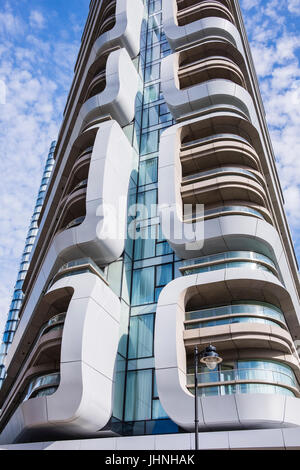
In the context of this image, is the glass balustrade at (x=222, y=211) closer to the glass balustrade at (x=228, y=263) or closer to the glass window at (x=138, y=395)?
the glass balustrade at (x=228, y=263)

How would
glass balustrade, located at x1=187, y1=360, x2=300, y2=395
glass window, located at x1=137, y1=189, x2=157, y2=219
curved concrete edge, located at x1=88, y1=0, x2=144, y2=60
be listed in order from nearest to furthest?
glass balustrade, located at x1=187, y1=360, x2=300, y2=395
glass window, located at x1=137, y1=189, x2=157, y2=219
curved concrete edge, located at x1=88, y1=0, x2=144, y2=60

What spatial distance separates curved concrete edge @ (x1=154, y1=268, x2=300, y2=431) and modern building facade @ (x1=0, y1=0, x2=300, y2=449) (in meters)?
0.07

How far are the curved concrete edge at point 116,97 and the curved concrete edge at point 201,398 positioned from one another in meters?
16.9

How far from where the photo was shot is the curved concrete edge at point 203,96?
103 ft

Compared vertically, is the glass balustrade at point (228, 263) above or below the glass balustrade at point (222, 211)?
below

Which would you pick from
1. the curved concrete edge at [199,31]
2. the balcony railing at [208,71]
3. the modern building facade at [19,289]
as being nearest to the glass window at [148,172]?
the balcony railing at [208,71]

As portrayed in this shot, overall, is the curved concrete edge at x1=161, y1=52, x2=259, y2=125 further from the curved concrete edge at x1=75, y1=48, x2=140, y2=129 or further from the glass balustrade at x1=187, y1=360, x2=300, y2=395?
the glass balustrade at x1=187, y1=360, x2=300, y2=395

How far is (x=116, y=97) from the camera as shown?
3284 centimetres

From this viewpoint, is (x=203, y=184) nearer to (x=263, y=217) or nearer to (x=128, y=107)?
(x=263, y=217)

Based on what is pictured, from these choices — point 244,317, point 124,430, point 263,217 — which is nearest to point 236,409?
point 244,317

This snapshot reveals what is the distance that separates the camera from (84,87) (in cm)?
4019

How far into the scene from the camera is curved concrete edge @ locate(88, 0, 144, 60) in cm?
3806

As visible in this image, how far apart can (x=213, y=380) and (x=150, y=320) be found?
6.64 metres

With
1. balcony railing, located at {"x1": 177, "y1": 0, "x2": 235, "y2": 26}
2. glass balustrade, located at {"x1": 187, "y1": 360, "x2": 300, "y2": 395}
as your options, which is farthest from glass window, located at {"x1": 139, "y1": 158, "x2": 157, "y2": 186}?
balcony railing, located at {"x1": 177, "y1": 0, "x2": 235, "y2": 26}
